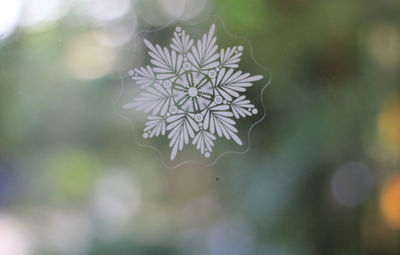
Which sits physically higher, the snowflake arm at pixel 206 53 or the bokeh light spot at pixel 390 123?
the snowflake arm at pixel 206 53

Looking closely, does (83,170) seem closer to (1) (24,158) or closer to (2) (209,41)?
(1) (24,158)

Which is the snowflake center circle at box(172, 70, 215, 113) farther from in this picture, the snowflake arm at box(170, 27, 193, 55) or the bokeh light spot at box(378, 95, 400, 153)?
the bokeh light spot at box(378, 95, 400, 153)

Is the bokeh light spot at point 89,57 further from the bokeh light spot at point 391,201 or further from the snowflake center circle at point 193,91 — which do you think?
the bokeh light spot at point 391,201

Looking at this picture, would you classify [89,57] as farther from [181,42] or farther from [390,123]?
[390,123]

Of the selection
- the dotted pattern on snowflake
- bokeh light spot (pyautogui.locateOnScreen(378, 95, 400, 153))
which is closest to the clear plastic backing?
the dotted pattern on snowflake

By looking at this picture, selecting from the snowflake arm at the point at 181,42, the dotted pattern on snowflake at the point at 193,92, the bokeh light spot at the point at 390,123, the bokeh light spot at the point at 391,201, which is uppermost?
the snowflake arm at the point at 181,42

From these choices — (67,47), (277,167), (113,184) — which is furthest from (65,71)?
(277,167)

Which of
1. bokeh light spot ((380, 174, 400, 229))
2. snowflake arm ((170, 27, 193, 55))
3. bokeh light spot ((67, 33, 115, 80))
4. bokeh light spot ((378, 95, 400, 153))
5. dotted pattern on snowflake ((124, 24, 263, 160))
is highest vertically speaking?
bokeh light spot ((67, 33, 115, 80))

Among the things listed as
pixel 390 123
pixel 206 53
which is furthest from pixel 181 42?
pixel 390 123

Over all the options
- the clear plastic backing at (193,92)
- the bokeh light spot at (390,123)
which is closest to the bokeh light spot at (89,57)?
the clear plastic backing at (193,92)
